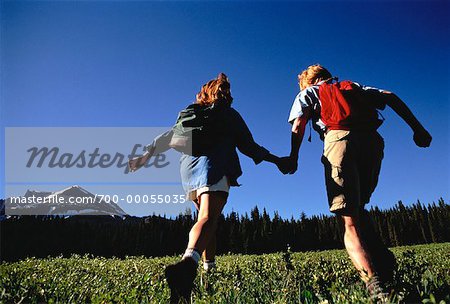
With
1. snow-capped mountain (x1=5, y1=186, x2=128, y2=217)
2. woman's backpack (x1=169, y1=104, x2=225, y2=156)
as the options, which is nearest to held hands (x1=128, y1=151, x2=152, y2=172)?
woman's backpack (x1=169, y1=104, x2=225, y2=156)

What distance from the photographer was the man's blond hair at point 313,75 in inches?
133

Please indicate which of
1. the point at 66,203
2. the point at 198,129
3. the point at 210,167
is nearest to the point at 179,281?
the point at 210,167

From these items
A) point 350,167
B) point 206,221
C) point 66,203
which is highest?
point 66,203

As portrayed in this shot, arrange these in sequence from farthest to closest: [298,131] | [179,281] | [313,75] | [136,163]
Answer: [136,163] < [313,75] < [298,131] < [179,281]

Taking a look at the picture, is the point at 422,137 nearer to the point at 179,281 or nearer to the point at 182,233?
the point at 179,281

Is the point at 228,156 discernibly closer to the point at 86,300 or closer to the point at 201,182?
the point at 201,182

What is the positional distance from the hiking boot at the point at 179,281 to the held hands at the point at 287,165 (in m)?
1.72

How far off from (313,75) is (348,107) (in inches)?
29.5

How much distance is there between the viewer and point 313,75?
3.40 meters

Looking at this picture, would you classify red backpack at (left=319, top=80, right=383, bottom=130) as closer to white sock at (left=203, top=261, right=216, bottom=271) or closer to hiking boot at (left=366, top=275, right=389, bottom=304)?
hiking boot at (left=366, top=275, right=389, bottom=304)

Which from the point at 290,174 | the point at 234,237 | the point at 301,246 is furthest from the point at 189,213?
the point at 290,174

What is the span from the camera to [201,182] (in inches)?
118

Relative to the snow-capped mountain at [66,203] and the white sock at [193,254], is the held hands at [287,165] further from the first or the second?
the snow-capped mountain at [66,203]

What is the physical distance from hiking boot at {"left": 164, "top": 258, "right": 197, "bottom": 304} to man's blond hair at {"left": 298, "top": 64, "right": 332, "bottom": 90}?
7.15 ft
